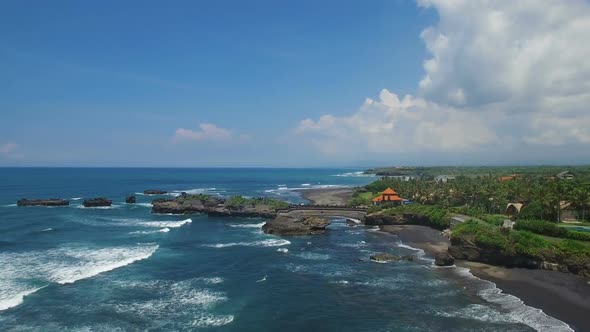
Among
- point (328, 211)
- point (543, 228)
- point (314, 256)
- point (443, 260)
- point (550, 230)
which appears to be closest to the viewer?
point (443, 260)

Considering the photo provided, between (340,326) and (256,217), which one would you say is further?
(256,217)

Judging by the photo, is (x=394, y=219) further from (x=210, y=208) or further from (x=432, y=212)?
(x=210, y=208)

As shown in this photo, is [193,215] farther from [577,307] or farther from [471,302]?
[577,307]

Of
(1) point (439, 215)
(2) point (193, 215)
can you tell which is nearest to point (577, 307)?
(1) point (439, 215)

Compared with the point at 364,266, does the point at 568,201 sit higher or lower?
higher

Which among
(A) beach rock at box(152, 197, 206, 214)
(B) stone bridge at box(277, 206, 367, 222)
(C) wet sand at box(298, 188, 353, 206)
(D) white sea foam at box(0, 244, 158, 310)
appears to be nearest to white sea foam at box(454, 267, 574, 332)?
(D) white sea foam at box(0, 244, 158, 310)

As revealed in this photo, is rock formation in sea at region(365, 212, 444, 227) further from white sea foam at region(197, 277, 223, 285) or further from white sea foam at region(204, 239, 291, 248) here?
white sea foam at region(197, 277, 223, 285)

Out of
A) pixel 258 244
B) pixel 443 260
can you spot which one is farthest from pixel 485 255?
pixel 258 244
